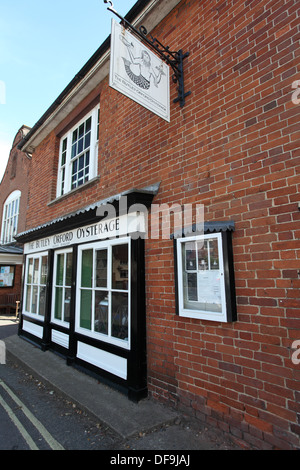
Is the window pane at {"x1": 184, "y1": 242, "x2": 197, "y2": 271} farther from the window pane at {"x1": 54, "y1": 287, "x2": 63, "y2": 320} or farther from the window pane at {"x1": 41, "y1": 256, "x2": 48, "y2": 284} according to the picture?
the window pane at {"x1": 41, "y1": 256, "x2": 48, "y2": 284}

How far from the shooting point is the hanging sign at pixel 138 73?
→ 3.04 metres

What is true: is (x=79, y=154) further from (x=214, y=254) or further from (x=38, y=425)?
(x=38, y=425)

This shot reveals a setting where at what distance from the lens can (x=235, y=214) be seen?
9.49ft

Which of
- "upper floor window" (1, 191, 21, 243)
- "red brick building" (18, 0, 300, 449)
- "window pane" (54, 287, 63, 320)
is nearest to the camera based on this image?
"red brick building" (18, 0, 300, 449)

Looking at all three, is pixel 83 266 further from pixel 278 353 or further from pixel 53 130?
pixel 53 130

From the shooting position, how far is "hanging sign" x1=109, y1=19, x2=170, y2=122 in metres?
3.04

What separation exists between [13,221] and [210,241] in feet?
48.4

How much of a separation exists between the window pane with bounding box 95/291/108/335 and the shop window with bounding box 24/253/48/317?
2.74m

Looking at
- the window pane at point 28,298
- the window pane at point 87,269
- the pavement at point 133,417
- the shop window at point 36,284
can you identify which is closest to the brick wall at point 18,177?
the shop window at point 36,284

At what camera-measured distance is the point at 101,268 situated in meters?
4.83

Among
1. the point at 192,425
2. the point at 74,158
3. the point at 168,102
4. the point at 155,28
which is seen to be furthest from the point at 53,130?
the point at 192,425

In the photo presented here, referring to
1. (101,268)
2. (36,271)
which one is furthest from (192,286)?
(36,271)

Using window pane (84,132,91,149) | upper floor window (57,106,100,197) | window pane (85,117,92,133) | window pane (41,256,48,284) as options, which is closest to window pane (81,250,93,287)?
upper floor window (57,106,100,197)

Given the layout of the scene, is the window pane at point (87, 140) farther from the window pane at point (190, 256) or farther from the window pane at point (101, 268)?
the window pane at point (190, 256)
